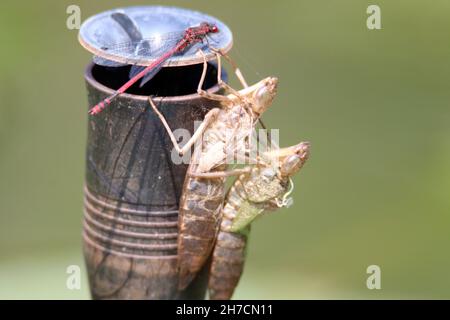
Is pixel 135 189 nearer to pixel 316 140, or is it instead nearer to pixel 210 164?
pixel 210 164

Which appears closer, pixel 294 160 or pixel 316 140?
pixel 294 160

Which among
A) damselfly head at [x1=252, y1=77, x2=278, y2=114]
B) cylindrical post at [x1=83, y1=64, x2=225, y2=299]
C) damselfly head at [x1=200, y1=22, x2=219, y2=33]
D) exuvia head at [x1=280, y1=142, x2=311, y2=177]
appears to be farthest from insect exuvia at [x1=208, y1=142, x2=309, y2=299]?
damselfly head at [x1=200, y1=22, x2=219, y2=33]

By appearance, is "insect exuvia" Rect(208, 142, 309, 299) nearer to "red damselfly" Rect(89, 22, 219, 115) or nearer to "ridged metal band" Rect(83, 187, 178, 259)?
"ridged metal band" Rect(83, 187, 178, 259)

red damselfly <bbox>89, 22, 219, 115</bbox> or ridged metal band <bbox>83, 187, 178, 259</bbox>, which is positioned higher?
red damselfly <bbox>89, 22, 219, 115</bbox>

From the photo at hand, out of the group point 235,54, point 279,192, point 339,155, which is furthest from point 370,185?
point 279,192

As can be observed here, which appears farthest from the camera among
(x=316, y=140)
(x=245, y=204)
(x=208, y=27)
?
(x=316, y=140)

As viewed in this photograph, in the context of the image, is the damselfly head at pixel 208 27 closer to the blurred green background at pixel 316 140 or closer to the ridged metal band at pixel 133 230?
the ridged metal band at pixel 133 230

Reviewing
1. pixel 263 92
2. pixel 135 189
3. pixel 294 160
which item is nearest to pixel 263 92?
pixel 263 92

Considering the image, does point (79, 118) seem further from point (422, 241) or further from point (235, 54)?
point (422, 241)
